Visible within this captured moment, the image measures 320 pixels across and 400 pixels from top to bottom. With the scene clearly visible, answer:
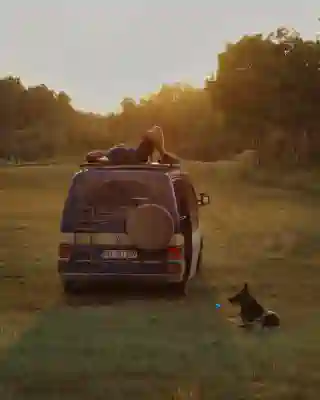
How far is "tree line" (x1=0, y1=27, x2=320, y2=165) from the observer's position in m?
50.6

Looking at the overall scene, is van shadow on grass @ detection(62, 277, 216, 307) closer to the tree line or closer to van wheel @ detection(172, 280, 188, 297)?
van wheel @ detection(172, 280, 188, 297)

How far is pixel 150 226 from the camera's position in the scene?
1125 cm

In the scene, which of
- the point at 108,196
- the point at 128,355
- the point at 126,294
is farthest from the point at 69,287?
the point at 128,355

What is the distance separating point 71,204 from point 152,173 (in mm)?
Result: 1171

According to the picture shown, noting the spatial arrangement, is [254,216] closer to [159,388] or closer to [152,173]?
[152,173]

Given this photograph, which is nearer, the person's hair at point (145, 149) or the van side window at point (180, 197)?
the van side window at point (180, 197)

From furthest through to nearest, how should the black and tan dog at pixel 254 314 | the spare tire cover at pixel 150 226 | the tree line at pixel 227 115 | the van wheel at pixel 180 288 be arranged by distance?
the tree line at pixel 227 115 < the van wheel at pixel 180 288 < the spare tire cover at pixel 150 226 < the black and tan dog at pixel 254 314

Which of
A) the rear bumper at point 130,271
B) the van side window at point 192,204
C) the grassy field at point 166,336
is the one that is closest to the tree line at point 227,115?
the grassy field at point 166,336

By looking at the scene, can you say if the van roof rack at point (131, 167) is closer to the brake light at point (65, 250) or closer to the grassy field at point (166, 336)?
the brake light at point (65, 250)

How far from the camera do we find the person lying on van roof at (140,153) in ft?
42.3

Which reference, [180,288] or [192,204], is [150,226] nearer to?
[180,288]

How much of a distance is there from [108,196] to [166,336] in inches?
119

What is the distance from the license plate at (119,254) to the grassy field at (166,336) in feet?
2.06

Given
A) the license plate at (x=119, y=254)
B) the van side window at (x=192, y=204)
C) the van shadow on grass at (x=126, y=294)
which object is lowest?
the van shadow on grass at (x=126, y=294)
